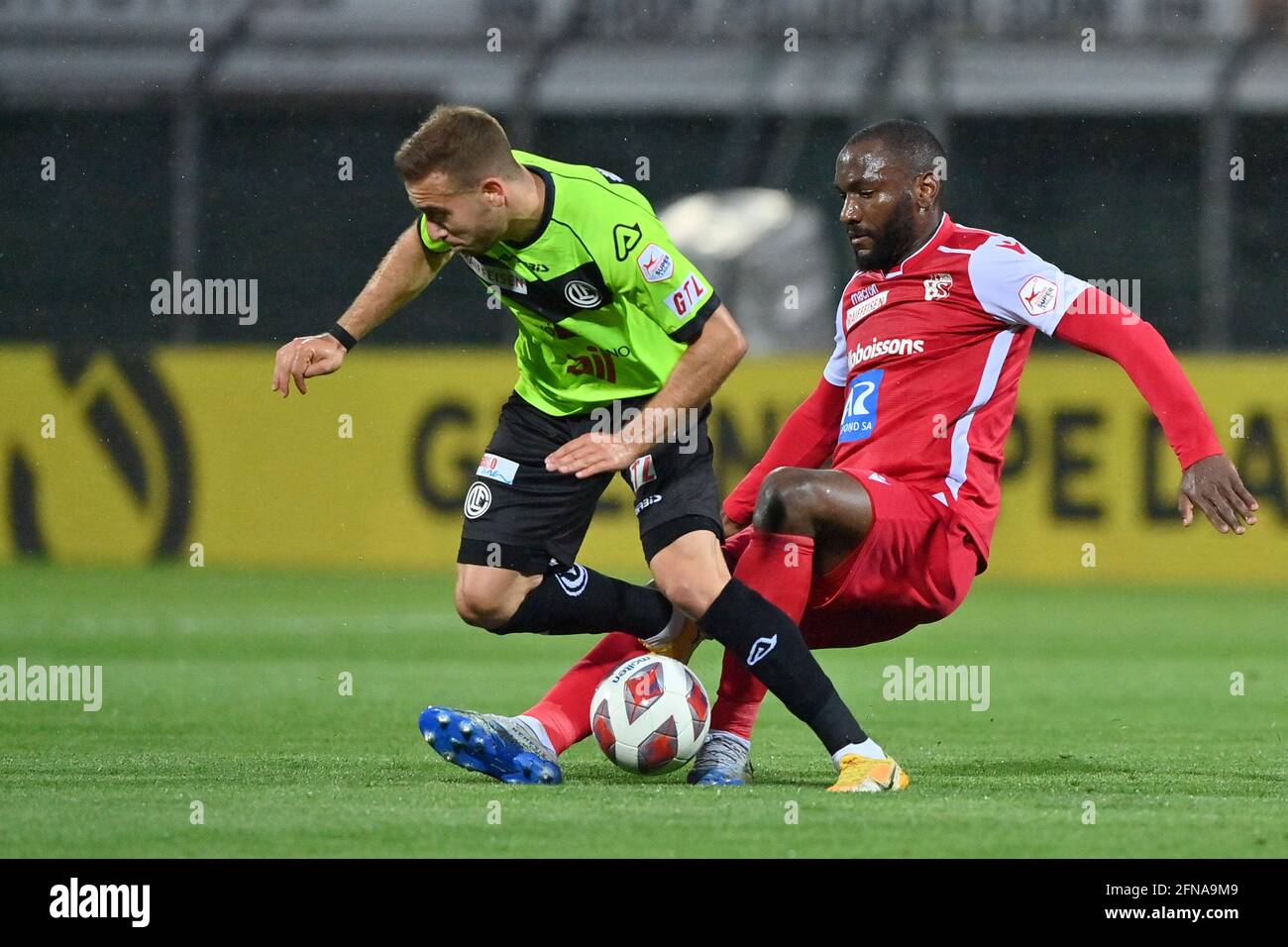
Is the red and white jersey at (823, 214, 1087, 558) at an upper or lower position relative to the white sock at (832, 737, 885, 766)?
upper

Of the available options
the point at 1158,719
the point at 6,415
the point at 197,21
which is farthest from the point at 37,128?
the point at 1158,719

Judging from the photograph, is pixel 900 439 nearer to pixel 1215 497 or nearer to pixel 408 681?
pixel 1215 497

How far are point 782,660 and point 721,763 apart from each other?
357 mm

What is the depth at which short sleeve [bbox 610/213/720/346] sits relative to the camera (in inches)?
206

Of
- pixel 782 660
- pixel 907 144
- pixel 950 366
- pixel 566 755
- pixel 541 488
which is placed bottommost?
pixel 566 755

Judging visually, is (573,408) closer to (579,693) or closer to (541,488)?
(541,488)

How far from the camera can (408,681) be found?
8.24 m

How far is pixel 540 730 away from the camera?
5.50 meters

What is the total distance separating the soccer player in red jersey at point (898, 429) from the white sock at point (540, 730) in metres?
0.03

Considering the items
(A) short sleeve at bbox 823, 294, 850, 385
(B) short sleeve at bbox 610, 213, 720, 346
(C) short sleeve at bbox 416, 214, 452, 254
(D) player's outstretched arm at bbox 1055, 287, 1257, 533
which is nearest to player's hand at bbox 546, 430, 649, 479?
(B) short sleeve at bbox 610, 213, 720, 346

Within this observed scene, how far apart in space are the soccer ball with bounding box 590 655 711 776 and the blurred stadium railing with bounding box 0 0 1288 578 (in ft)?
24.6

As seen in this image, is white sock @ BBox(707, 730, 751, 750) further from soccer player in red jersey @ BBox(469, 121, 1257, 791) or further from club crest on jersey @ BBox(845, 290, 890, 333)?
club crest on jersey @ BBox(845, 290, 890, 333)

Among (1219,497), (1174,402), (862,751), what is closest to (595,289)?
(862,751)

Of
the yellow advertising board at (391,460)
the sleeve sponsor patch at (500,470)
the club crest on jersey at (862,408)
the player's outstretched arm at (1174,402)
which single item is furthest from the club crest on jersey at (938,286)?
the yellow advertising board at (391,460)
